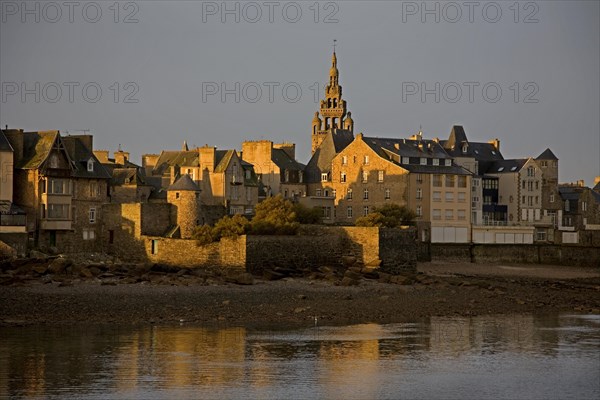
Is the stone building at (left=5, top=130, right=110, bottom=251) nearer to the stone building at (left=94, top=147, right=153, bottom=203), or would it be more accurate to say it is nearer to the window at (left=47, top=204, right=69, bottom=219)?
the window at (left=47, top=204, right=69, bottom=219)

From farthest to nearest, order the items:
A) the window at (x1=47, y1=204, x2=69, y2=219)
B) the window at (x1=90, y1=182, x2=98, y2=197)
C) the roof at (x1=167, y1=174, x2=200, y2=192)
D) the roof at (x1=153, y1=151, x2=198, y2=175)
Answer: the roof at (x1=153, y1=151, x2=198, y2=175), the window at (x1=90, y1=182, x2=98, y2=197), the roof at (x1=167, y1=174, x2=200, y2=192), the window at (x1=47, y1=204, x2=69, y2=219)

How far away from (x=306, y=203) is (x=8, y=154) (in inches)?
893

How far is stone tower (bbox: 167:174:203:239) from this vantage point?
61.2 meters

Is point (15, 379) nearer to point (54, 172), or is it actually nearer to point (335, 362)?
point (335, 362)

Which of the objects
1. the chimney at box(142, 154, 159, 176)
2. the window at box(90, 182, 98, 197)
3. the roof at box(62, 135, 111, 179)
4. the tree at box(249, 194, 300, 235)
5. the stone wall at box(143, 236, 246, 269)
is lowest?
the stone wall at box(143, 236, 246, 269)

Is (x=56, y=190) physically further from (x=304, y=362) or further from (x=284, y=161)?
(x=284, y=161)

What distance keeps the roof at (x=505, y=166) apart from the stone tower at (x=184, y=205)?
1435 inches

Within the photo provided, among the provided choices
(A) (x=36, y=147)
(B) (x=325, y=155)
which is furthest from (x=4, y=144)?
(B) (x=325, y=155)

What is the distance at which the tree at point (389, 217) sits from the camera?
6631 cm

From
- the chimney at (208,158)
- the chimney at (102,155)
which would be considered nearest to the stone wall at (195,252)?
the chimney at (208,158)

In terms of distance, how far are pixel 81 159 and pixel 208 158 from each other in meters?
10.9

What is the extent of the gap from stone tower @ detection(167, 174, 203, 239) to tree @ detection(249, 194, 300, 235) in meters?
3.31

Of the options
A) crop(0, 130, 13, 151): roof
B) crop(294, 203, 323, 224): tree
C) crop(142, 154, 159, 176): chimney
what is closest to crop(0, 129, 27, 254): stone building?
crop(0, 130, 13, 151): roof

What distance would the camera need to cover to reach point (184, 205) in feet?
201
